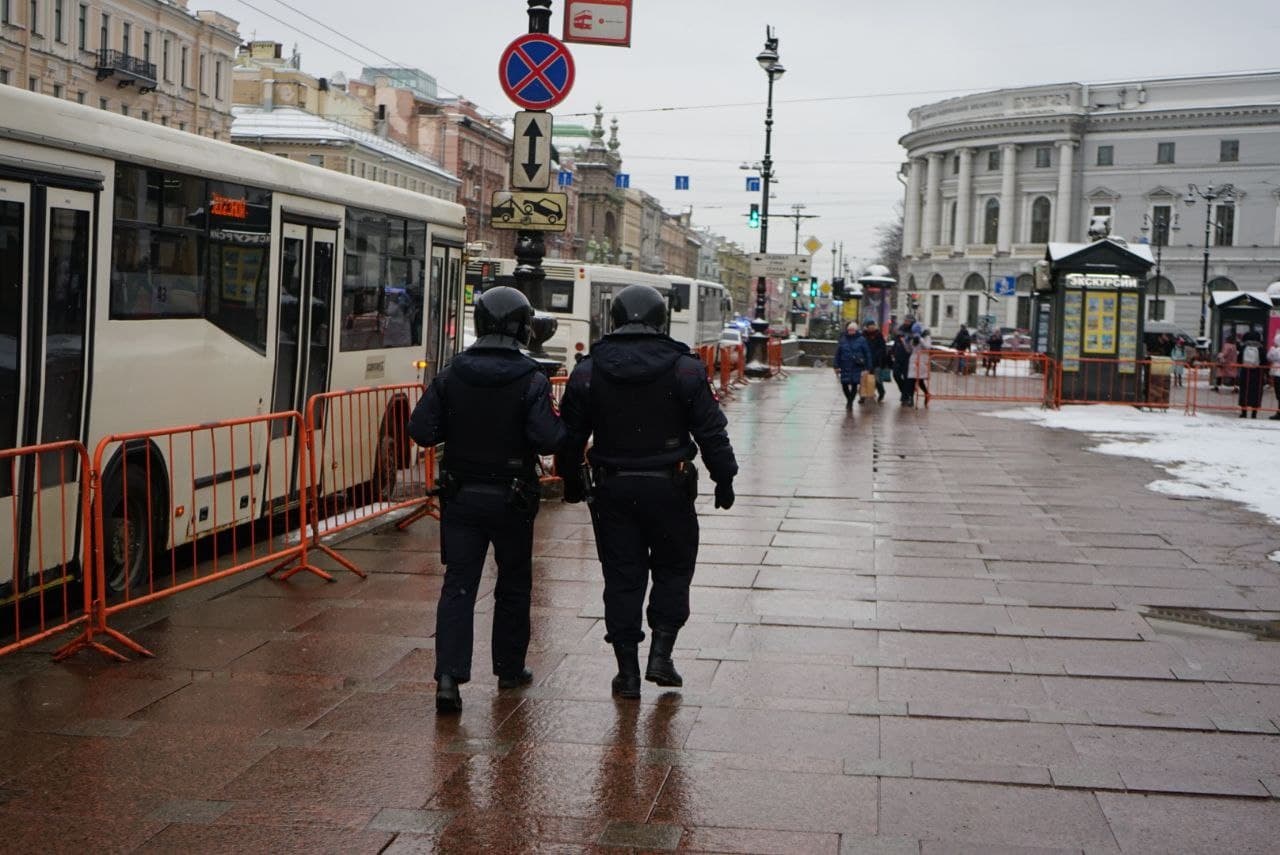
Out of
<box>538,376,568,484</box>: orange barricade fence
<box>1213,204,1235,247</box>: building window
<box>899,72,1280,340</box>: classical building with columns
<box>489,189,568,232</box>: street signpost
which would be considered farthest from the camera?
<box>1213,204,1235,247</box>: building window

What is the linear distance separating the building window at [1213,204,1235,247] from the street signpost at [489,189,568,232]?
321 feet

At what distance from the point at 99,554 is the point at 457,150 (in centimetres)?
8969

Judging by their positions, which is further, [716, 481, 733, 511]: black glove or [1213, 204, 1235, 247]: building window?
[1213, 204, 1235, 247]: building window

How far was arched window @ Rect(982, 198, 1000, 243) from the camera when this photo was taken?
11169 cm

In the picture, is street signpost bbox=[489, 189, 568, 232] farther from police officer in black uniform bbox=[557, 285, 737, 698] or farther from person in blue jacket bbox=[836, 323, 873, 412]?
person in blue jacket bbox=[836, 323, 873, 412]

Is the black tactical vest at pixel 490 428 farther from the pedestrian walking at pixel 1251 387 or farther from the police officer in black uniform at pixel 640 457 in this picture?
the pedestrian walking at pixel 1251 387

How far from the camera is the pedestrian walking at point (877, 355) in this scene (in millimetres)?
27594

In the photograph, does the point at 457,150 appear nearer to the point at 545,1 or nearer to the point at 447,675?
the point at 545,1

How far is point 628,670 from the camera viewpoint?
651 cm

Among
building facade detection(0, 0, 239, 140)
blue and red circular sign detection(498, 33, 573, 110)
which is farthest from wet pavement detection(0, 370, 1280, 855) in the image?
building facade detection(0, 0, 239, 140)


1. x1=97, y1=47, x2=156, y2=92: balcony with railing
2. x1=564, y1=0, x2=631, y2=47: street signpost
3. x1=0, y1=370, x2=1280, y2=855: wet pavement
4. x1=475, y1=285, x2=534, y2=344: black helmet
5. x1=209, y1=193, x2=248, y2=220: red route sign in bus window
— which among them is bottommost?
x1=0, y1=370, x2=1280, y2=855: wet pavement

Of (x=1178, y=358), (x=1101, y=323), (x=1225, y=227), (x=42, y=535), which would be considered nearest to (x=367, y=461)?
(x=42, y=535)

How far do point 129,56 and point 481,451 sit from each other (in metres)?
55.6

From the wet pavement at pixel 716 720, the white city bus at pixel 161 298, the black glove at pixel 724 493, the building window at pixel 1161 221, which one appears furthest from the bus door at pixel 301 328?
the building window at pixel 1161 221
